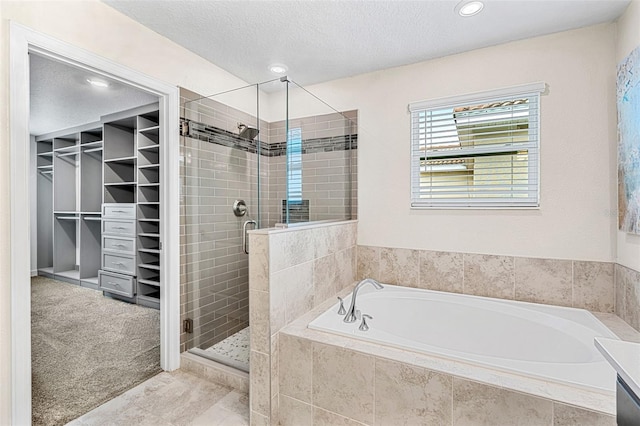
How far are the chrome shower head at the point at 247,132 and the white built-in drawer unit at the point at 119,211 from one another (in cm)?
217

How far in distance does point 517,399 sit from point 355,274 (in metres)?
1.67

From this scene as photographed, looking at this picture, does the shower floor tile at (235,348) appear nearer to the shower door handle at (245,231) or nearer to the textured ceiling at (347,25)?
the shower door handle at (245,231)

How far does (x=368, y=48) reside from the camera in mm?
2344

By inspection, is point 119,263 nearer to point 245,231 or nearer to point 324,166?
point 245,231

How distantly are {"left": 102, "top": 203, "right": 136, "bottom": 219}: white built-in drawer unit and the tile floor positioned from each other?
2.47m

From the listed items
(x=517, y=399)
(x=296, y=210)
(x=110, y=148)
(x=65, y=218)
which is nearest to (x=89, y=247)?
(x=65, y=218)

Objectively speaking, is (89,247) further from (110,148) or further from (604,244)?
(604,244)

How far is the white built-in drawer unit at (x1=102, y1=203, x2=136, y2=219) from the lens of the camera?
156 inches

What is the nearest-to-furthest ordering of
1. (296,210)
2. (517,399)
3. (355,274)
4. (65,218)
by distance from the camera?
1. (517,399)
2. (296,210)
3. (355,274)
4. (65,218)

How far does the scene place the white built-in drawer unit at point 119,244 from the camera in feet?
13.0

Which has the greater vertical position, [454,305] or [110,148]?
[110,148]

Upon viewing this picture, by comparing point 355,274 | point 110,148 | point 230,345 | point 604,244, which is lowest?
point 230,345

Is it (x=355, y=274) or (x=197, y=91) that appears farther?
(x=355, y=274)

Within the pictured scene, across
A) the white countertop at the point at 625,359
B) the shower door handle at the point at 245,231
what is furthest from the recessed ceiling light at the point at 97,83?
the white countertop at the point at 625,359
